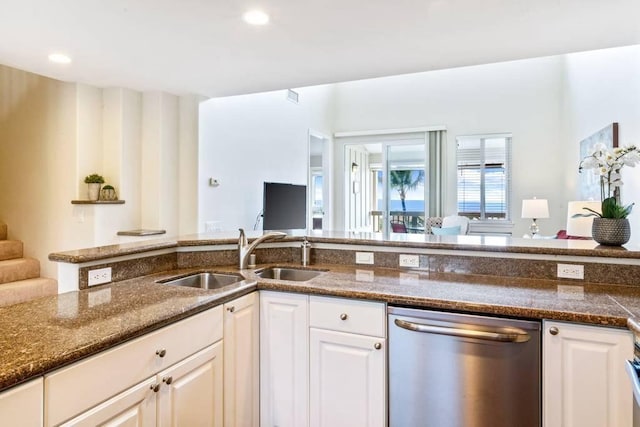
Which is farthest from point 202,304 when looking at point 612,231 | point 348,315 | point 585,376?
point 612,231

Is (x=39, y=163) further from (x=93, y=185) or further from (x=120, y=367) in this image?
(x=120, y=367)

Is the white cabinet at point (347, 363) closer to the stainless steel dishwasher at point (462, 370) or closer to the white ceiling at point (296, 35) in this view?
the stainless steel dishwasher at point (462, 370)

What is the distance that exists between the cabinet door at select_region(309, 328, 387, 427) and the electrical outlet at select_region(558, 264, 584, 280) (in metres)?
1.07

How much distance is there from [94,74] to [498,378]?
12.6 ft

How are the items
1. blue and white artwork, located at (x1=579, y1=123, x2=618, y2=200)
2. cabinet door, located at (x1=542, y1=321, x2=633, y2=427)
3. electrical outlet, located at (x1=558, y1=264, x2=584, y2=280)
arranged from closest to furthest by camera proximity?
cabinet door, located at (x1=542, y1=321, x2=633, y2=427) → electrical outlet, located at (x1=558, y1=264, x2=584, y2=280) → blue and white artwork, located at (x1=579, y1=123, x2=618, y2=200)

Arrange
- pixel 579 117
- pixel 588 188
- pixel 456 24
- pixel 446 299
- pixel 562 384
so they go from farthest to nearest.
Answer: pixel 579 117 → pixel 588 188 → pixel 456 24 → pixel 446 299 → pixel 562 384

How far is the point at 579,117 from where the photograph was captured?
506cm

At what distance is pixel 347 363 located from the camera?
178 centimetres

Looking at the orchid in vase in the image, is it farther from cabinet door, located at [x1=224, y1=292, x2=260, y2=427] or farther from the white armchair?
the white armchair

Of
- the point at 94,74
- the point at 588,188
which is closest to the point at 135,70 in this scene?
the point at 94,74

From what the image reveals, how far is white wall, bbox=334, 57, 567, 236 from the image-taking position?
625 cm

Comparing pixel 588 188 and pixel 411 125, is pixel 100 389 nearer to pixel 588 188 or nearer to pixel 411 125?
pixel 588 188

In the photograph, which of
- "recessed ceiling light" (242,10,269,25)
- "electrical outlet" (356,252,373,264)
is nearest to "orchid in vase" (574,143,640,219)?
"electrical outlet" (356,252,373,264)

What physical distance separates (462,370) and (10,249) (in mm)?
4606
